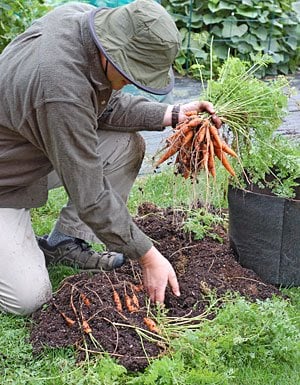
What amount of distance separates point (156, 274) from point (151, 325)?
216 millimetres

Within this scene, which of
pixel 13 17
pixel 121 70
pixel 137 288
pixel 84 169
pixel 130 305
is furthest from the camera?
pixel 13 17

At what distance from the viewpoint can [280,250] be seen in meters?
3.72

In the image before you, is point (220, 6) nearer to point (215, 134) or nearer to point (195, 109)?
point (195, 109)

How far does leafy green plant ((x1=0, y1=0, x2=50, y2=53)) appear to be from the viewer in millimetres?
4798

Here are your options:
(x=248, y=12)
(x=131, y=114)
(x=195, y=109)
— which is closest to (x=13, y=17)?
(x=131, y=114)

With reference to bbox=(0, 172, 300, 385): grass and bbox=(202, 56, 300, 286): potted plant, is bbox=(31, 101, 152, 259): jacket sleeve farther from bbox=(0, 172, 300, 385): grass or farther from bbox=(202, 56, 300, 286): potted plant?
bbox=(202, 56, 300, 286): potted plant

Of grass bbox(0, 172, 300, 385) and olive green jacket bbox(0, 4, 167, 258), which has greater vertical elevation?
olive green jacket bbox(0, 4, 167, 258)

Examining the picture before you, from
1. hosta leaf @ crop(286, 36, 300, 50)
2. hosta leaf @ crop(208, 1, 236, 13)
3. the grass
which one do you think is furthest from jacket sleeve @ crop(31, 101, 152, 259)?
hosta leaf @ crop(286, 36, 300, 50)

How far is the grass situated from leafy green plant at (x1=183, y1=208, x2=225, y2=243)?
2.23ft

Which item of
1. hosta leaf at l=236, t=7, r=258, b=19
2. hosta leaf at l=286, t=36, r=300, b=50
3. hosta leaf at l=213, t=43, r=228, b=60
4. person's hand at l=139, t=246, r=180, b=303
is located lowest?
hosta leaf at l=286, t=36, r=300, b=50

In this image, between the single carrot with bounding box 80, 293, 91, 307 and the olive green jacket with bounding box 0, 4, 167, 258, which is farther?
the single carrot with bounding box 80, 293, 91, 307

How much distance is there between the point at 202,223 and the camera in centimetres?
410

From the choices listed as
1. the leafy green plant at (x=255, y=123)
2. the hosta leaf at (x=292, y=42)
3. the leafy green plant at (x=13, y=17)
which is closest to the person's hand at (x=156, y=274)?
the leafy green plant at (x=255, y=123)

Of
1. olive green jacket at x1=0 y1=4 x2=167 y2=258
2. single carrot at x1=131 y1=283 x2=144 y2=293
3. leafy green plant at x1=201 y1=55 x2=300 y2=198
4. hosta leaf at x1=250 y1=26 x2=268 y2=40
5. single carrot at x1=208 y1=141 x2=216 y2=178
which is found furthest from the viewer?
hosta leaf at x1=250 y1=26 x2=268 y2=40
